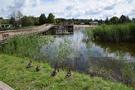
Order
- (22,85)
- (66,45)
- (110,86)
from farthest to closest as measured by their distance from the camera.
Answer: (66,45), (110,86), (22,85)

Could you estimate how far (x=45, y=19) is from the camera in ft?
270

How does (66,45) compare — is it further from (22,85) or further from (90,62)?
(22,85)

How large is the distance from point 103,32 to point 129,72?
64.4 feet

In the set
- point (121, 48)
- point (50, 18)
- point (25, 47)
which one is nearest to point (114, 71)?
point (25, 47)

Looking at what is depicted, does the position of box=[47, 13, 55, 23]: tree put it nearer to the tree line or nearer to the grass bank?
the tree line

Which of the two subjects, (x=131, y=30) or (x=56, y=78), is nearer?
(x=56, y=78)

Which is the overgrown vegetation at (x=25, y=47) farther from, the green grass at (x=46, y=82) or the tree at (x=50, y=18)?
the tree at (x=50, y=18)

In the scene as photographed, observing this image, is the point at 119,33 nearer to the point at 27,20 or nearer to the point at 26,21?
the point at 26,21

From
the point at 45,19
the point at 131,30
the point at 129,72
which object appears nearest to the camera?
the point at 129,72

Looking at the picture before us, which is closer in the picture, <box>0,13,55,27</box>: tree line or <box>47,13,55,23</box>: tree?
<box>0,13,55,27</box>: tree line

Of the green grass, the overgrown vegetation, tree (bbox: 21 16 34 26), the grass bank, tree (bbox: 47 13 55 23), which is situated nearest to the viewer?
the green grass

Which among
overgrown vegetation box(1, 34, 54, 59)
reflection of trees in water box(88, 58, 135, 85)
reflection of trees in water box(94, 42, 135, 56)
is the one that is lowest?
reflection of trees in water box(94, 42, 135, 56)

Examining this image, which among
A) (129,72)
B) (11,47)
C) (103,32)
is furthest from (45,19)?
(129,72)

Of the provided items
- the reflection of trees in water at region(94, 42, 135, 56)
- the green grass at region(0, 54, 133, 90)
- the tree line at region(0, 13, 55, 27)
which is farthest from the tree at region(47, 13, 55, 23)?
the green grass at region(0, 54, 133, 90)
